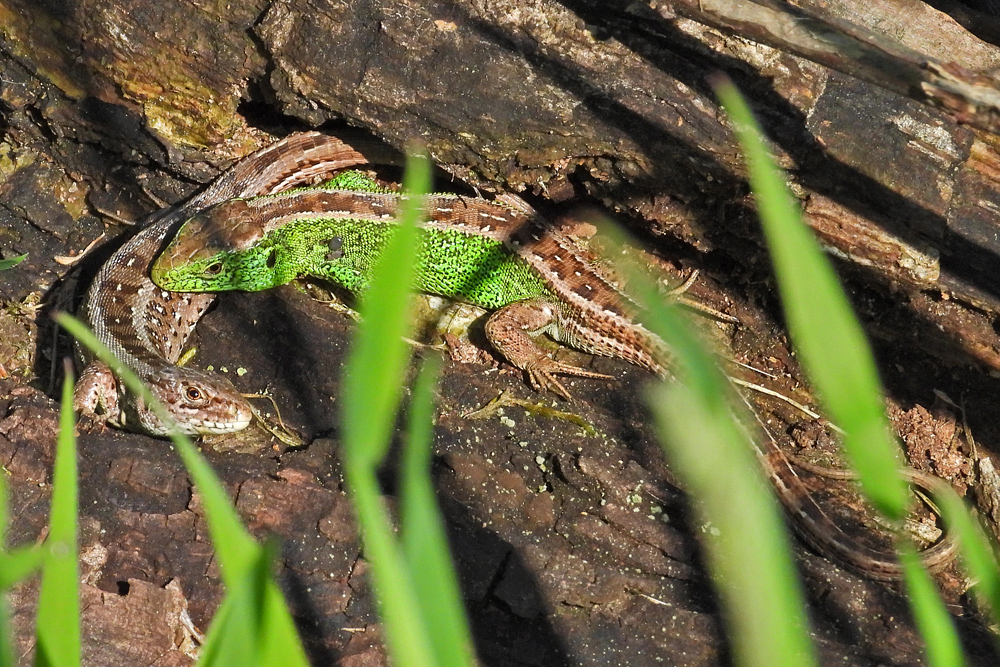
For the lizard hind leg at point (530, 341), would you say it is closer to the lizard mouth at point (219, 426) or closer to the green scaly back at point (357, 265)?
the green scaly back at point (357, 265)

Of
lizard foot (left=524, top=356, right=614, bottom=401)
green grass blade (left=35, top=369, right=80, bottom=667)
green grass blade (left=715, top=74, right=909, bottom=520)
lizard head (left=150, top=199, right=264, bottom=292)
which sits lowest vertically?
green grass blade (left=35, top=369, right=80, bottom=667)

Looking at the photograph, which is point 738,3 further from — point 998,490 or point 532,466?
point 998,490

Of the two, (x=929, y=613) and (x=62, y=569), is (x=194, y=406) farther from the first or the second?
(x=929, y=613)

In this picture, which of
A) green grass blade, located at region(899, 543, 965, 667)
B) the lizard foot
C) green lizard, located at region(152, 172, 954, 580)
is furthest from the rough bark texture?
green grass blade, located at region(899, 543, 965, 667)

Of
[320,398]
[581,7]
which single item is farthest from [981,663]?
[581,7]

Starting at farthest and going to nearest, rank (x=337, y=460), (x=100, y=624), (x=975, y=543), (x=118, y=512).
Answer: (x=337, y=460), (x=118, y=512), (x=100, y=624), (x=975, y=543)

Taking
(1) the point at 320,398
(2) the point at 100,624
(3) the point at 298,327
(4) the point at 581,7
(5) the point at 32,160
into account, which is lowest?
(2) the point at 100,624

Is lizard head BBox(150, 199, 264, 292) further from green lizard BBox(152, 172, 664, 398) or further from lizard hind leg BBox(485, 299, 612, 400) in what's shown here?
lizard hind leg BBox(485, 299, 612, 400)
